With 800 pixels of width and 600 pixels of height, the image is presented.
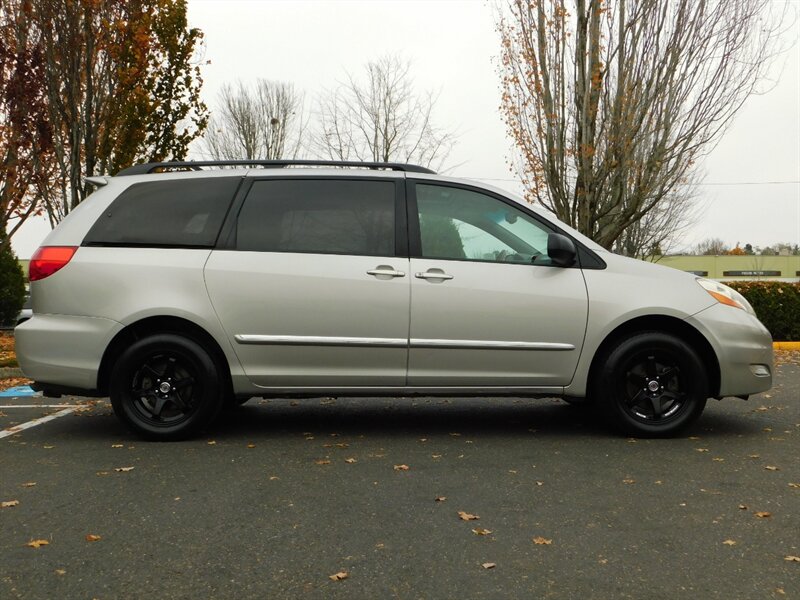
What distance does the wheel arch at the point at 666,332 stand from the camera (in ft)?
19.4

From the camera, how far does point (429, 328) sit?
5781 mm

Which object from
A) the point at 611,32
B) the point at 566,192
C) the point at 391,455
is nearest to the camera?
the point at 391,455

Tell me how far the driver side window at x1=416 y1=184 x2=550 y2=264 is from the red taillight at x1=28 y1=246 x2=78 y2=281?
2.48 m

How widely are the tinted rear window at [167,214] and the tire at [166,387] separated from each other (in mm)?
714

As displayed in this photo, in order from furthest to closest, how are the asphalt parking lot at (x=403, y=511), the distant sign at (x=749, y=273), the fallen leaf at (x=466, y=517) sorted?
the distant sign at (x=749, y=273), the fallen leaf at (x=466, y=517), the asphalt parking lot at (x=403, y=511)

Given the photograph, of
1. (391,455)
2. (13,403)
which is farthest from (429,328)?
(13,403)

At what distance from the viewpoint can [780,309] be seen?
13797mm

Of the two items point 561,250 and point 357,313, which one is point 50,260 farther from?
point 561,250

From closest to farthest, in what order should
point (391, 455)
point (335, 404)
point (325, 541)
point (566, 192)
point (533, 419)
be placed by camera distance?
1. point (325, 541)
2. point (391, 455)
3. point (533, 419)
4. point (335, 404)
5. point (566, 192)

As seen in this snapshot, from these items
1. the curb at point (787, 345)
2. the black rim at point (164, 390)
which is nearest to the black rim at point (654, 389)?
the black rim at point (164, 390)

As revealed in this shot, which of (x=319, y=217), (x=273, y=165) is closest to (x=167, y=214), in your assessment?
(x=273, y=165)

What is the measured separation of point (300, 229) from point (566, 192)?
1083cm

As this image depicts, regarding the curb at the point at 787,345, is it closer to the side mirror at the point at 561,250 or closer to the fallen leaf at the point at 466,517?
the side mirror at the point at 561,250

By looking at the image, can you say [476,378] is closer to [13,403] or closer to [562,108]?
[13,403]
